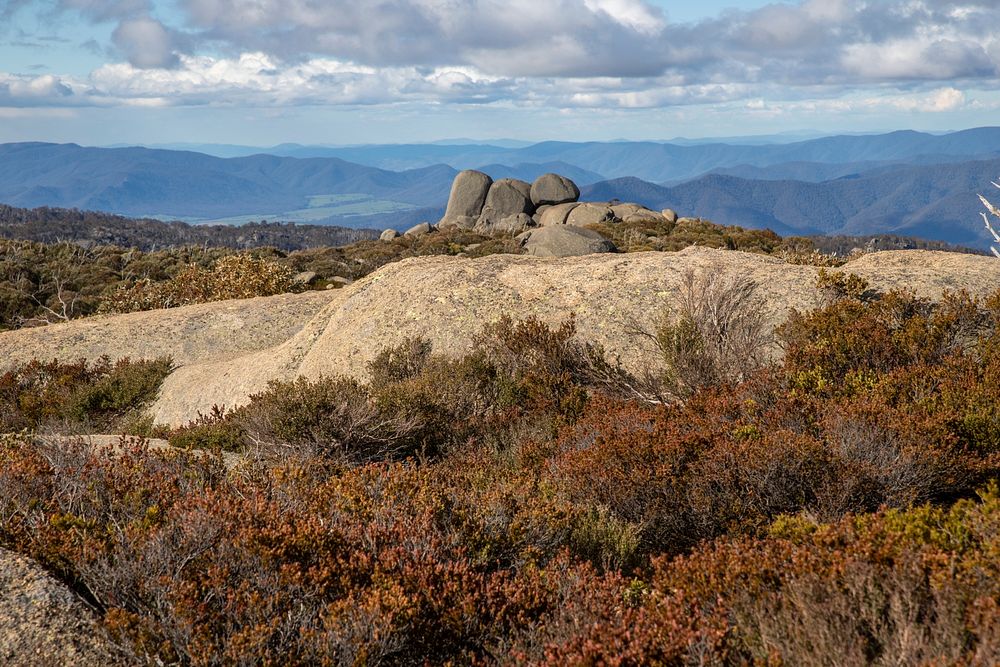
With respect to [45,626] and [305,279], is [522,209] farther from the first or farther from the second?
[45,626]

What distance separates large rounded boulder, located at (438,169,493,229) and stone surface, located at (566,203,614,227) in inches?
544

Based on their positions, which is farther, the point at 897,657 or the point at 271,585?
the point at 271,585

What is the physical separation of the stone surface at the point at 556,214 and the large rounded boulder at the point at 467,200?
9.38m

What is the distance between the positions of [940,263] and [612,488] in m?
9.53

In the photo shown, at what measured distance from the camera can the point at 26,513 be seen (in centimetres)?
503

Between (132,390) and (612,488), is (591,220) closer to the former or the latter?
(132,390)

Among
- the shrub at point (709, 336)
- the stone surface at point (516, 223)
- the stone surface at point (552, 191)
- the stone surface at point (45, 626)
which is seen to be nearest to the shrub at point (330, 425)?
the shrub at point (709, 336)

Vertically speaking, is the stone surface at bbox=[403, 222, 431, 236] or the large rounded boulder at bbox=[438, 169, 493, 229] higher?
the large rounded boulder at bbox=[438, 169, 493, 229]

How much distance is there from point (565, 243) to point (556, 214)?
98.7 feet

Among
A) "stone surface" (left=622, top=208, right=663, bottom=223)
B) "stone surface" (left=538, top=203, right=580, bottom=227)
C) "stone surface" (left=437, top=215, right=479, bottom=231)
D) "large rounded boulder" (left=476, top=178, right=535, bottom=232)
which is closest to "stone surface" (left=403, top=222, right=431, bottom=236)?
"stone surface" (left=437, top=215, right=479, bottom=231)

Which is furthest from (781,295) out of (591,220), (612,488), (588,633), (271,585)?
(591,220)

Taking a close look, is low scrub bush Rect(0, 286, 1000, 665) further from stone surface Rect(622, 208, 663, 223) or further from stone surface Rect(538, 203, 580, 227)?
stone surface Rect(538, 203, 580, 227)

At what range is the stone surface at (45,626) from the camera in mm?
3688

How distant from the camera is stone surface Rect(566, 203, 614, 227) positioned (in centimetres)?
5888
